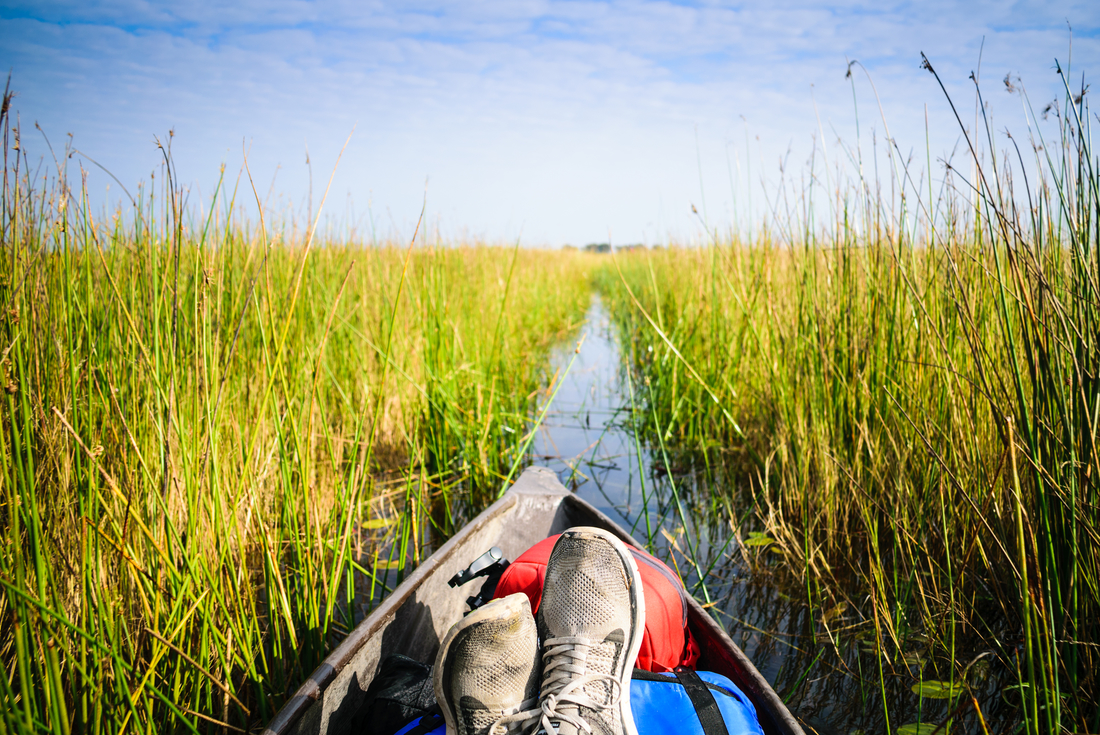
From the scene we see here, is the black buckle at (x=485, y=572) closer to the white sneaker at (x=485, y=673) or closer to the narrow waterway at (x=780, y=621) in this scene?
the white sneaker at (x=485, y=673)

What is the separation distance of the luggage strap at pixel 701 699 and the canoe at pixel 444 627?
11 cm

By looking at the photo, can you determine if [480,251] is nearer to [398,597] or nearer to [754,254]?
[754,254]

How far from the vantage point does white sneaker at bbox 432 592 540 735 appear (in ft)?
3.56

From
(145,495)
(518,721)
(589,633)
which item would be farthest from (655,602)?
(145,495)

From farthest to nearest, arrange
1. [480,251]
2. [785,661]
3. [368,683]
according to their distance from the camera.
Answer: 1. [480,251]
2. [785,661]
3. [368,683]

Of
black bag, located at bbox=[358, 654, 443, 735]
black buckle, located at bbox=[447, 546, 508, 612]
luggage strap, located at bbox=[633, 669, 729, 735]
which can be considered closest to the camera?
luggage strap, located at bbox=[633, 669, 729, 735]

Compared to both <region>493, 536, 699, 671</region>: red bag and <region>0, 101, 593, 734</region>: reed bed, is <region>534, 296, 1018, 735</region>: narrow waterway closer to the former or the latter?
<region>493, 536, 699, 671</region>: red bag

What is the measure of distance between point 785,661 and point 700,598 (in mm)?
373

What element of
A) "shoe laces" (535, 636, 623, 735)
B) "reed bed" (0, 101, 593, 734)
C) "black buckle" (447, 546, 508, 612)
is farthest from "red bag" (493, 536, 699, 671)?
"reed bed" (0, 101, 593, 734)

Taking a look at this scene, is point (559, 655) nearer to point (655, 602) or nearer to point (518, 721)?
point (518, 721)

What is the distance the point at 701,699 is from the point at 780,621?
0.88 metres

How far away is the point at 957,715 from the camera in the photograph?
1.35 m

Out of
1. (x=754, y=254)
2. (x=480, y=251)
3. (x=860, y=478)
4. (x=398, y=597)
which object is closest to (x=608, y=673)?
(x=398, y=597)

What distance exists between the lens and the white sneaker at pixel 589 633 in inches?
43.1
